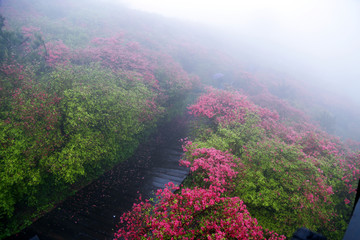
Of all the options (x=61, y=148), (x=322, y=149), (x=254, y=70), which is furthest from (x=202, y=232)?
(x=254, y=70)

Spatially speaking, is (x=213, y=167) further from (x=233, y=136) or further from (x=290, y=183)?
(x=290, y=183)

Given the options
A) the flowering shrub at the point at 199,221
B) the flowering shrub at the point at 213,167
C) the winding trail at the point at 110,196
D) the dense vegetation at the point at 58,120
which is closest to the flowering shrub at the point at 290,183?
the flowering shrub at the point at 213,167

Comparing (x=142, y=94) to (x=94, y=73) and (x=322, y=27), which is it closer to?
(x=94, y=73)

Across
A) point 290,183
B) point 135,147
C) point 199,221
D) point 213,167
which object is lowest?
point 135,147

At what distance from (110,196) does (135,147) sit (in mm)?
5239

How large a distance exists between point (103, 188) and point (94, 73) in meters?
10.8

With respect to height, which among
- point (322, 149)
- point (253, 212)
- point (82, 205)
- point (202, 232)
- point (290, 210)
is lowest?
point (82, 205)

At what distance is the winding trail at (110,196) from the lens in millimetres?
8984

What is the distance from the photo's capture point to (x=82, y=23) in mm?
30969

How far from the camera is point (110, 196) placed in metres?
11.4

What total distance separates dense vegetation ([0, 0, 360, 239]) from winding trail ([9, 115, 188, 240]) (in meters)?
0.74

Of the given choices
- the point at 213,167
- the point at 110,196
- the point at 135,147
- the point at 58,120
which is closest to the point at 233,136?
the point at 213,167

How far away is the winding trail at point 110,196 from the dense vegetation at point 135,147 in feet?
2.42

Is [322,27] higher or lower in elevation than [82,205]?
higher
